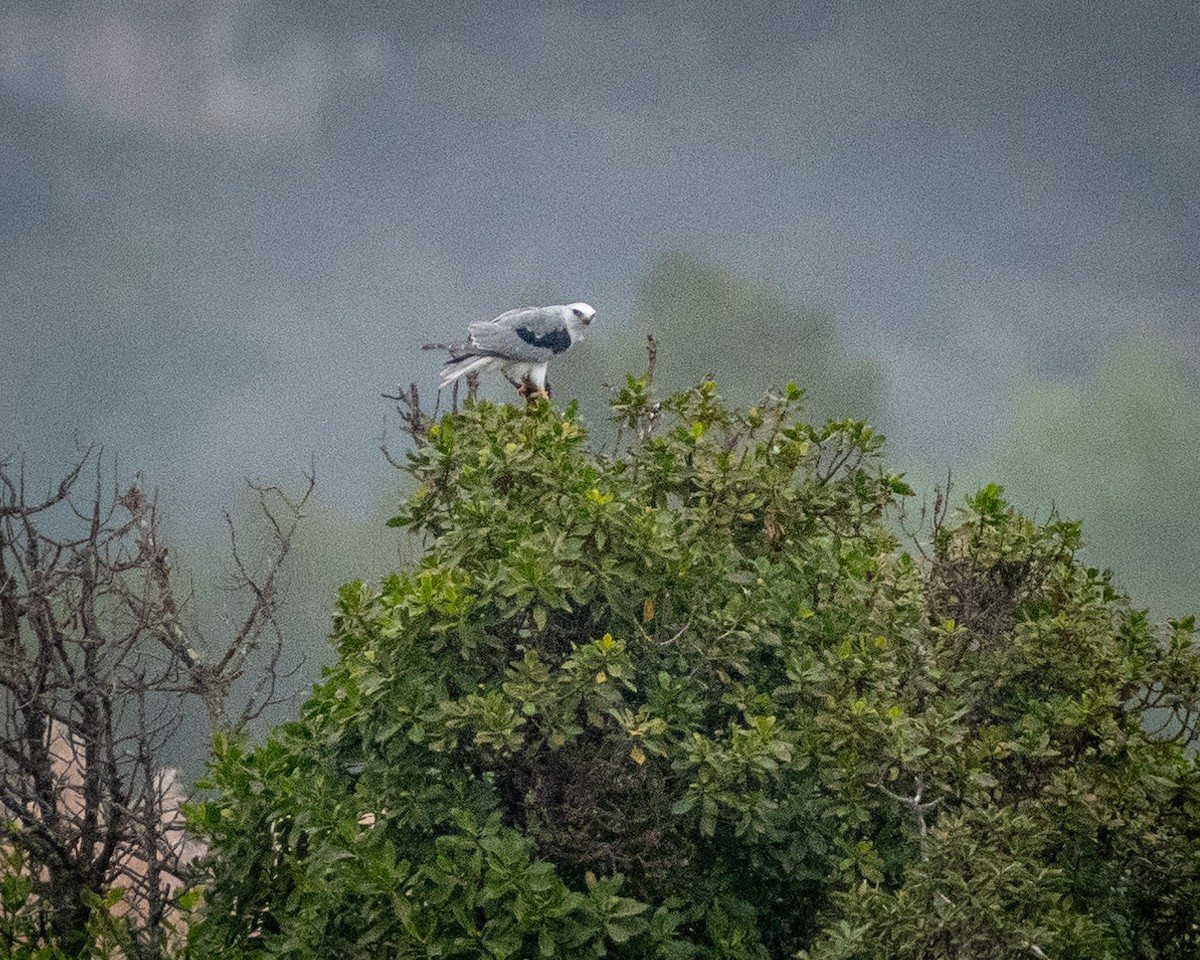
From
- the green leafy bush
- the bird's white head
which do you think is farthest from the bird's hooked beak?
the green leafy bush

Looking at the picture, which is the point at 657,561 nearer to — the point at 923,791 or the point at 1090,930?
the point at 923,791

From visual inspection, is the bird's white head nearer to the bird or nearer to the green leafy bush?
the bird

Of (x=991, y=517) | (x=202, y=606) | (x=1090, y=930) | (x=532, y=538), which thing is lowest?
(x=1090, y=930)

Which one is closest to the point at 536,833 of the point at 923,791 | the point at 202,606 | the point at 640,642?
the point at 640,642

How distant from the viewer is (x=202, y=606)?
25.4 m

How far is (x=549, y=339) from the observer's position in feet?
30.4

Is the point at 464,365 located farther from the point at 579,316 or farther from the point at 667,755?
the point at 667,755

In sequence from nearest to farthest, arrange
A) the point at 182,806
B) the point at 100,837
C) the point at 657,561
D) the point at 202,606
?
the point at 657,561 < the point at 182,806 < the point at 100,837 < the point at 202,606

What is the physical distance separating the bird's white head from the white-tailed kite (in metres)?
0.14

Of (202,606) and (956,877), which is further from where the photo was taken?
(202,606)

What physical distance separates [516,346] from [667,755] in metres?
3.97

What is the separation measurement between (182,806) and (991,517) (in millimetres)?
4695

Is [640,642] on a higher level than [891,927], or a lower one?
higher

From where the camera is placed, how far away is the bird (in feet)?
29.5
